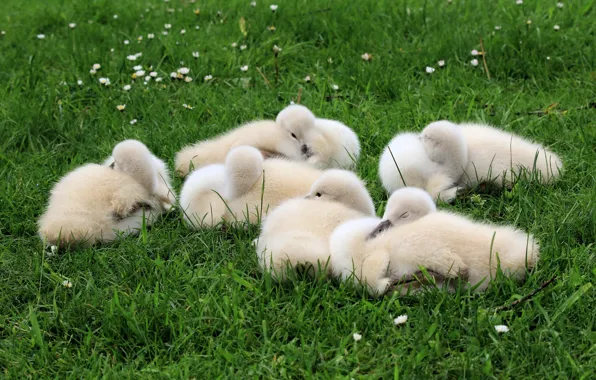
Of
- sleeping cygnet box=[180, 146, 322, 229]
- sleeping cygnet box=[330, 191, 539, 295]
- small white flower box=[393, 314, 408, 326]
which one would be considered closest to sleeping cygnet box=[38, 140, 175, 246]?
sleeping cygnet box=[180, 146, 322, 229]

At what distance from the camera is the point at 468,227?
362 centimetres

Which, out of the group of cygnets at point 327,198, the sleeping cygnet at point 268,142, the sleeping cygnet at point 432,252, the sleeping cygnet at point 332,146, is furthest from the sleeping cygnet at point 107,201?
the sleeping cygnet at point 432,252

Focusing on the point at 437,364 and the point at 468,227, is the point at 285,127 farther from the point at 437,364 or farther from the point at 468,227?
the point at 437,364

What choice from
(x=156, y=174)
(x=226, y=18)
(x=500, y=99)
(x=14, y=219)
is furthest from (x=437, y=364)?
(x=226, y=18)

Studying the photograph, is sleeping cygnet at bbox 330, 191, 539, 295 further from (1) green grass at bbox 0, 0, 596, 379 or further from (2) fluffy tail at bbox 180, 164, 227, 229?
(2) fluffy tail at bbox 180, 164, 227, 229

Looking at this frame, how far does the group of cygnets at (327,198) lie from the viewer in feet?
11.6

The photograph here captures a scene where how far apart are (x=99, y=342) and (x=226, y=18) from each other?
4657mm

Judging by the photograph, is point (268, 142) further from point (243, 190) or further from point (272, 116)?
point (272, 116)

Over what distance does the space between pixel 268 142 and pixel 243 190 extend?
76cm

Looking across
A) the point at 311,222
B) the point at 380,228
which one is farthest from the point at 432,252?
the point at 311,222

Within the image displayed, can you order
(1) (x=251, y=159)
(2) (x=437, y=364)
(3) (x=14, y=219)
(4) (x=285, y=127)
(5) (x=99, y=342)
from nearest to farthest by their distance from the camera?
(2) (x=437, y=364), (5) (x=99, y=342), (1) (x=251, y=159), (3) (x=14, y=219), (4) (x=285, y=127)

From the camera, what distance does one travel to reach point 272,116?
19.8 feet

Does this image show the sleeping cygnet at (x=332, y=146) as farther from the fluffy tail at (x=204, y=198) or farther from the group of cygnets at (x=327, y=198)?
the fluffy tail at (x=204, y=198)

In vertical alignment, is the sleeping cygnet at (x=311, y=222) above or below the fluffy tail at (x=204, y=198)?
above
